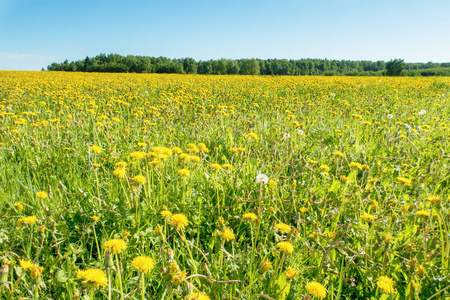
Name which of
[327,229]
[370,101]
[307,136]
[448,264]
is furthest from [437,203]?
[370,101]

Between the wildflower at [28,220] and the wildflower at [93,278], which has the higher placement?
the wildflower at [28,220]

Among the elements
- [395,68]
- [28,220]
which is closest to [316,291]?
[28,220]

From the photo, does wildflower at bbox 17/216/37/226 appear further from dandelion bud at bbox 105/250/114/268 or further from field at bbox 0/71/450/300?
dandelion bud at bbox 105/250/114/268

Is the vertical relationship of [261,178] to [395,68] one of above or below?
below

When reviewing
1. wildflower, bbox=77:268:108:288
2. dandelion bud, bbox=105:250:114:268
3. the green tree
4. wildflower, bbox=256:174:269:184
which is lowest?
wildflower, bbox=77:268:108:288

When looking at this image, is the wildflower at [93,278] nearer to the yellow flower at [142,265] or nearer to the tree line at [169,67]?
the yellow flower at [142,265]

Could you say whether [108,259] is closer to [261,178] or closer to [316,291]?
[316,291]

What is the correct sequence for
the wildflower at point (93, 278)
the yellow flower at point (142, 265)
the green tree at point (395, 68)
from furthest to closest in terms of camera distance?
the green tree at point (395, 68)
the yellow flower at point (142, 265)
the wildflower at point (93, 278)

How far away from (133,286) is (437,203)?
166 cm

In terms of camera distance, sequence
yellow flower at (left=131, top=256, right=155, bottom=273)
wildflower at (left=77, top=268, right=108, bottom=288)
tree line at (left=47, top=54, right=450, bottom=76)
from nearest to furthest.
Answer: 1. wildflower at (left=77, top=268, right=108, bottom=288)
2. yellow flower at (left=131, top=256, right=155, bottom=273)
3. tree line at (left=47, top=54, right=450, bottom=76)

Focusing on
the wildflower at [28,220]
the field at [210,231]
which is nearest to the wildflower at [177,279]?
the field at [210,231]

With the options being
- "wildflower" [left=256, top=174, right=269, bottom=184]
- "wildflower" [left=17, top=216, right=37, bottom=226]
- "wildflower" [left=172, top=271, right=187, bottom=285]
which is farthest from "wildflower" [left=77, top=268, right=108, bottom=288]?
"wildflower" [left=256, top=174, right=269, bottom=184]

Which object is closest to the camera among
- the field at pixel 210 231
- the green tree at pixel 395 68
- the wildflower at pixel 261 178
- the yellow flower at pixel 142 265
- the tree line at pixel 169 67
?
the yellow flower at pixel 142 265

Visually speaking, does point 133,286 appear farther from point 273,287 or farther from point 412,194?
point 412,194
